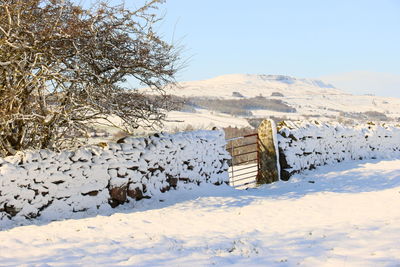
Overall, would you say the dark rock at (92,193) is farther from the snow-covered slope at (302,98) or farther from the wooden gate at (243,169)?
the snow-covered slope at (302,98)

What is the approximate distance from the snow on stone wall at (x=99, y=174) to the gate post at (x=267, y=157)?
1.95 m

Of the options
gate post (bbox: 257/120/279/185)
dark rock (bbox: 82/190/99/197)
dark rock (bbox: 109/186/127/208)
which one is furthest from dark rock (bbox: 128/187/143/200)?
gate post (bbox: 257/120/279/185)

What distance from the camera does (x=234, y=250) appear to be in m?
5.15

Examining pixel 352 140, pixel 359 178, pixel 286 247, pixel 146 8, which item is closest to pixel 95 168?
pixel 146 8

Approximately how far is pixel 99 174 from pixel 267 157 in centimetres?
534

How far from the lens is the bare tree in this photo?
22.9 feet

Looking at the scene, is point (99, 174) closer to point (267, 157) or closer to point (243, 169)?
point (267, 157)

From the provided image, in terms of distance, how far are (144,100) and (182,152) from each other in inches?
64.5

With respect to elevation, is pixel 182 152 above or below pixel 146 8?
below

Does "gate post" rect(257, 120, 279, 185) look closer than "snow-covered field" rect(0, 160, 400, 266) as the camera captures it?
No

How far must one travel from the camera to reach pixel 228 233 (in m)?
6.08

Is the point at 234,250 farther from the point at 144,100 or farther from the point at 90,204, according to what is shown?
the point at 144,100

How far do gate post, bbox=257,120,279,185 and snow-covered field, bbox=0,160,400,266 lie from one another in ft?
5.20

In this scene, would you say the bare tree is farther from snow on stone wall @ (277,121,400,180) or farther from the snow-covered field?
snow on stone wall @ (277,121,400,180)
